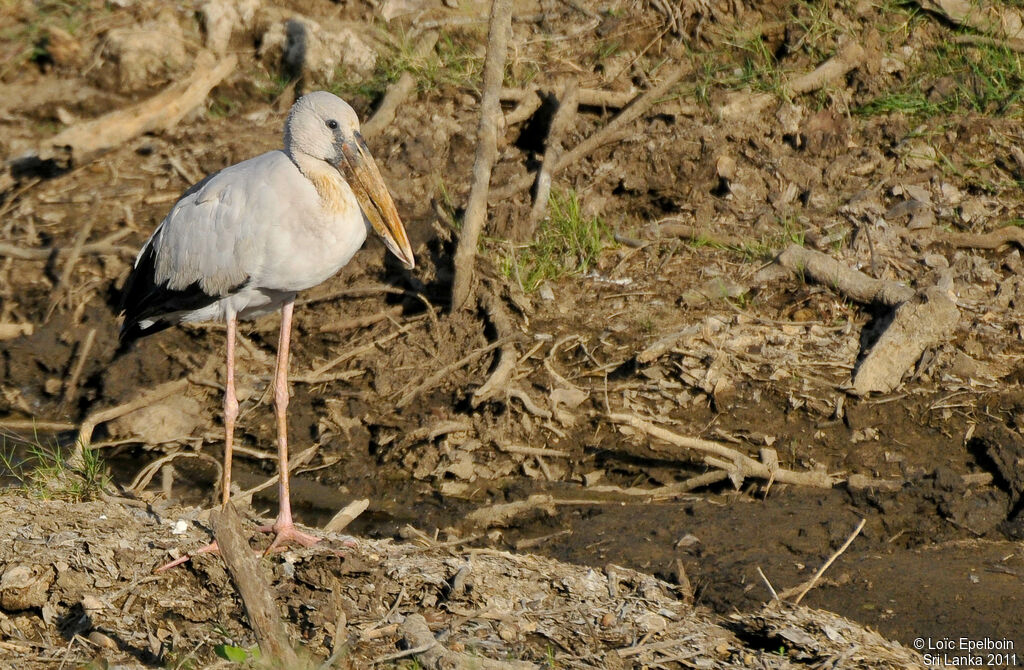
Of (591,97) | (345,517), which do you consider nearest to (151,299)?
(345,517)

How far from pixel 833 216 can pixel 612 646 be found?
380 centimetres

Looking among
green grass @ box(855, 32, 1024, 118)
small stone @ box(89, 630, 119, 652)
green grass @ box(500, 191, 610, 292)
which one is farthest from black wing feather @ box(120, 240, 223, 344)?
green grass @ box(855, 32, 1024, 118)

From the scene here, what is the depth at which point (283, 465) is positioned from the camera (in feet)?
17.5

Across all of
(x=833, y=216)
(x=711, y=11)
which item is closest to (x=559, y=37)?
(x=711, y=11)

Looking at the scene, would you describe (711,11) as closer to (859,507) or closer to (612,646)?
(859,507)

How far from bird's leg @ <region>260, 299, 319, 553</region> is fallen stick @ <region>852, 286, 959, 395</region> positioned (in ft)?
9.48

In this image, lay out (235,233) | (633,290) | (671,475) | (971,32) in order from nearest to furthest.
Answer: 1. (235,233)
2. (671,475)
3. (633,290)
4. (971,32)

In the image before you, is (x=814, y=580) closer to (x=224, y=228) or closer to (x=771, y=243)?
(x=771, y=243)

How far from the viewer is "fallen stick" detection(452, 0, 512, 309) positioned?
6.38m

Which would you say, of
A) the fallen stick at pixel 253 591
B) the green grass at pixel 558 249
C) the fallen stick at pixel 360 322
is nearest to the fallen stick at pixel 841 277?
the green grass at pixel 558 249

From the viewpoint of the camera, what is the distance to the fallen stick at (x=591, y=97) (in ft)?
26.0

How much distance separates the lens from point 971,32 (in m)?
7.90

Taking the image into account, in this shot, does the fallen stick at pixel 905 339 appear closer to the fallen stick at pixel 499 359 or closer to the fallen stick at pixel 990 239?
the fallen stick at pixel 990 239

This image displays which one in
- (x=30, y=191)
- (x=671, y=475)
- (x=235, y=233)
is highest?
(x=235, y=233)
